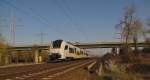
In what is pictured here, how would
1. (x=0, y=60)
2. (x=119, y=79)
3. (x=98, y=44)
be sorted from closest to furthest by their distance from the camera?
(x=119, y=79) < (x=0, y=60) < (x=98, y=44)

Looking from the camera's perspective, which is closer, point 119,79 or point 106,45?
point 119,79

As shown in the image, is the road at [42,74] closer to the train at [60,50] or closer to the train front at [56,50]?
the train at [60,50]

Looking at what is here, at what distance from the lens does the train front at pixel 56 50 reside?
5878cm

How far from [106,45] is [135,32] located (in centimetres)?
4723

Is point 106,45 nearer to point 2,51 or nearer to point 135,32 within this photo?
point 135,32

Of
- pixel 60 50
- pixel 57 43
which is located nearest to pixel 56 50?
pixel 60 50

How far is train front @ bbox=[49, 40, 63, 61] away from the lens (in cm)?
5878

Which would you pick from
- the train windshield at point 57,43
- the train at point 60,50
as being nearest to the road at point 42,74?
the train at point 60,50

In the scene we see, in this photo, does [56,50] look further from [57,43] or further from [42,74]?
[42,74]

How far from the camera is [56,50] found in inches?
2323

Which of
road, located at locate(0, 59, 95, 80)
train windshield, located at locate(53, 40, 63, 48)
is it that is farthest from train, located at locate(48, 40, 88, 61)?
road, located at locate(0, 59, 95, 80)

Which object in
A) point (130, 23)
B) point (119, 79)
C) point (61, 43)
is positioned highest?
point (130, 23)

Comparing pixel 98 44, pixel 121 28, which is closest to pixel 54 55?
pixel 121 28

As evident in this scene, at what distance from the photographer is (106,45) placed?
128375 mm
